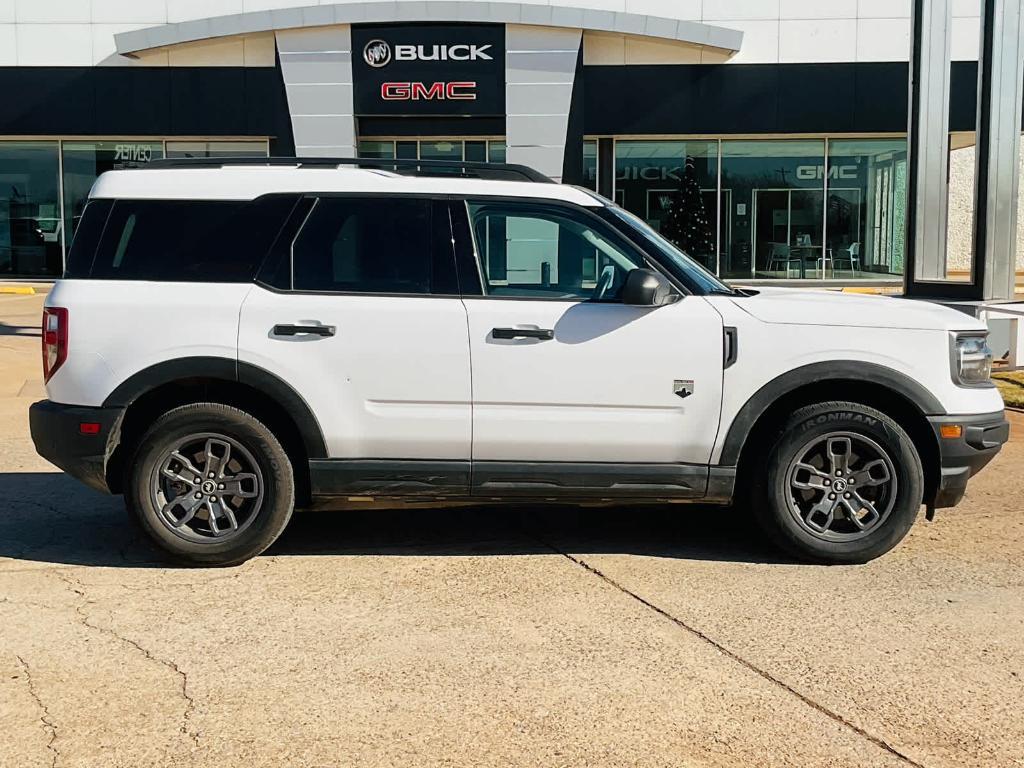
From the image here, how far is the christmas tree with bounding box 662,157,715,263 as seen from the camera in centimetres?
2658

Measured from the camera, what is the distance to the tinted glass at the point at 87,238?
566 centimetres

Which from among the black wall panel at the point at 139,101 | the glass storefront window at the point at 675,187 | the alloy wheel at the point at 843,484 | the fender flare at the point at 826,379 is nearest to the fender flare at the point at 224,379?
the fender flare at the point at 826,379

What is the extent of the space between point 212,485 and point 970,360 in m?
3.87

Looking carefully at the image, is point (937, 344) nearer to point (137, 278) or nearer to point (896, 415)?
point (896, 415)

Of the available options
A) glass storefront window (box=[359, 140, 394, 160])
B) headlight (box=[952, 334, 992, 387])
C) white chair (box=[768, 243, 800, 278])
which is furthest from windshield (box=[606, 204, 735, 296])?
white chair (box=[768, 243, 800, 278])

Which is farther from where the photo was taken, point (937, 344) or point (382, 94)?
point (382, 94)

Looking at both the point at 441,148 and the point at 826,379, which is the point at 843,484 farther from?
the point at 441,148

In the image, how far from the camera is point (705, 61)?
25.1 m

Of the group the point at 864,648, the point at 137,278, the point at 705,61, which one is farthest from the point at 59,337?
the point at 705,61

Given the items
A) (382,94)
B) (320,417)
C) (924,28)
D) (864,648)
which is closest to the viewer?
(864,648)

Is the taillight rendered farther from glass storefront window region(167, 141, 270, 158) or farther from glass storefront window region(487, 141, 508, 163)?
glass storefront window region(167, 141, 270, 158)

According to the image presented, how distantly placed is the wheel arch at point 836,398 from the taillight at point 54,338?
10.9 feet

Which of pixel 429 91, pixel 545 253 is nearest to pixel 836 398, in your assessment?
pixel 545 253

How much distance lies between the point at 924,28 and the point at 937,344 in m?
10.1
